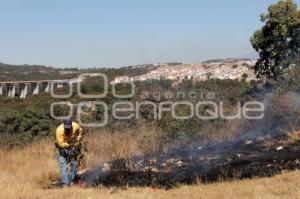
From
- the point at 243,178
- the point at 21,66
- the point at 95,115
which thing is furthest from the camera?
the point at 21,66

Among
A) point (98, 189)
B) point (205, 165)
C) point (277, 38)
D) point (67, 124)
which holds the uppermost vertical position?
point (277, 38)

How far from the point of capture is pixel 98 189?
8086 millimetres

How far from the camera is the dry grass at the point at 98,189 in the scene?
655cm

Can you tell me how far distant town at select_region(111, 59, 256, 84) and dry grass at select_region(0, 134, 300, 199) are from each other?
31.2 ft

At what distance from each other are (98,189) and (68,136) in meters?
1.56

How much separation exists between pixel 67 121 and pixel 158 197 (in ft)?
9.19

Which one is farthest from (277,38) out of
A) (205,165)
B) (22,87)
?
(22,87)

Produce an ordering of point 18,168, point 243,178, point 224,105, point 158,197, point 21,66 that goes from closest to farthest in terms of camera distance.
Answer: point 158,197
point 243,178
point 18,168
point 224,105
point 21,66

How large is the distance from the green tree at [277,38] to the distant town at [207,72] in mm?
3291

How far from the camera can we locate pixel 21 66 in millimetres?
79312

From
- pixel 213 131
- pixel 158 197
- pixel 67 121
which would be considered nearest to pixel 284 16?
pixel 213 131

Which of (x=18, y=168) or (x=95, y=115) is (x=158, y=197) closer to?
(x=18, y=168)

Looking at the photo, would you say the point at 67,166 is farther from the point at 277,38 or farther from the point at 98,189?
the point at 277,38

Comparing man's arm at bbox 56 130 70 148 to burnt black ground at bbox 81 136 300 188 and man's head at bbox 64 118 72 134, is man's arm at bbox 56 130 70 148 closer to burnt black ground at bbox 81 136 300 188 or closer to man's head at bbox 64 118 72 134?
man's head at bbox 64 118 72 134
